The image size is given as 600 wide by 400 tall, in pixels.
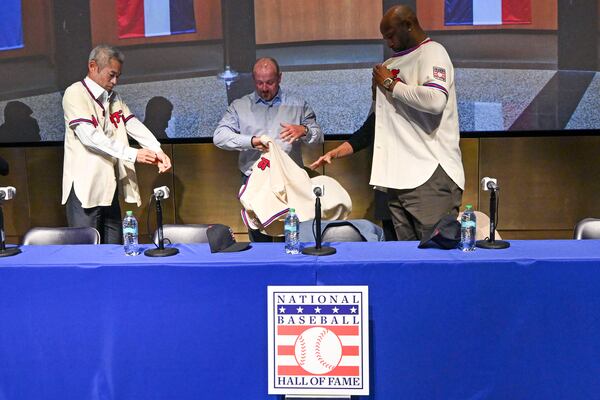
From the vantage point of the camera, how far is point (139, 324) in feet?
7.64

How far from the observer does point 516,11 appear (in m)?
5.03

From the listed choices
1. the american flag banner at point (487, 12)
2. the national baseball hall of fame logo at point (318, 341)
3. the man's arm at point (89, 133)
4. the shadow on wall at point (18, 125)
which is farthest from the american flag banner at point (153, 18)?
the national baseball hall of fame logo at point (318, 341)

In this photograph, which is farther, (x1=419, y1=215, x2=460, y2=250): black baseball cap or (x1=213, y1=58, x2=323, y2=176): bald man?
(x1=213, y1=58, x2=323, y2=176): bald man

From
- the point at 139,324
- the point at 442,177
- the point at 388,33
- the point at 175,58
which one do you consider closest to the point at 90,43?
the point at 175,58

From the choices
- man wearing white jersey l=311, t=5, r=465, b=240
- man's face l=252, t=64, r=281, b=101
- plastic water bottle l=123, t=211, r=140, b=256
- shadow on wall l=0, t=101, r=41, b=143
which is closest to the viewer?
plastic water bottle l=123, t=211, r=140, b=256

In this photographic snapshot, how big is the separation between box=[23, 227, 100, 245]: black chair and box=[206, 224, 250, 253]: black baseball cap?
910mm

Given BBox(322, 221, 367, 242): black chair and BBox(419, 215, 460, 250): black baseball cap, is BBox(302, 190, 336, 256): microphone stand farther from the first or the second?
BBox(322, 221, 367, 242): black chair

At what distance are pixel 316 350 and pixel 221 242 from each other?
1.82 ft

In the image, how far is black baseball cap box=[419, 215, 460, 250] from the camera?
244 cm

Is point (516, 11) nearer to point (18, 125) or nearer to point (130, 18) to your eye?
point (130, 18)

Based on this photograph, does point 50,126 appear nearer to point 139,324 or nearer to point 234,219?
point 234,219

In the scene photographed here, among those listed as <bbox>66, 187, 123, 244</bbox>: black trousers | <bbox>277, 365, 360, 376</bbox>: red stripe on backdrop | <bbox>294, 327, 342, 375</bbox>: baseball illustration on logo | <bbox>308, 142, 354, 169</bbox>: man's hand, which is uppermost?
<bbox>308, 142, 354, 169</bbox>: man's hand

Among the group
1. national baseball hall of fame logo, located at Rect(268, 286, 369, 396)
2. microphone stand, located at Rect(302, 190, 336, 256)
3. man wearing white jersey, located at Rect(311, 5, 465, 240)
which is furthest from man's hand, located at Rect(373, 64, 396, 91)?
national baseball hall of fame logo, located at Rect(268, 286, 369, 396)

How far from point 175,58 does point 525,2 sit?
2531 mm
